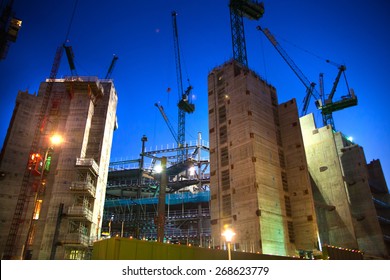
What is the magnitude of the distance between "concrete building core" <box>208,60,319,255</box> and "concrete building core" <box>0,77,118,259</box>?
925 inches

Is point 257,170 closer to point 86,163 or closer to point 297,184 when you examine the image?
point 297,184

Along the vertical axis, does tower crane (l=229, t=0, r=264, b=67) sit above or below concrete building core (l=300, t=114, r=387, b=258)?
above

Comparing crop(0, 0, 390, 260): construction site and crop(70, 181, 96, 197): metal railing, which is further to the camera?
crop(70, 181, 96, 197): metal railing

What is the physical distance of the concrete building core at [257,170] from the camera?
1720 inches

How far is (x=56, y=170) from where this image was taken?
5662 centimetres

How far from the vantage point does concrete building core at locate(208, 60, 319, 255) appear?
1720 inches

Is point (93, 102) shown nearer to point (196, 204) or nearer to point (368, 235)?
point (196, 204)

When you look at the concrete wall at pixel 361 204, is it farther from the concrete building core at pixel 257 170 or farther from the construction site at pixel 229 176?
the concrete building core at pixel 257 170

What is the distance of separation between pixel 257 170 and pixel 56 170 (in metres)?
36.3

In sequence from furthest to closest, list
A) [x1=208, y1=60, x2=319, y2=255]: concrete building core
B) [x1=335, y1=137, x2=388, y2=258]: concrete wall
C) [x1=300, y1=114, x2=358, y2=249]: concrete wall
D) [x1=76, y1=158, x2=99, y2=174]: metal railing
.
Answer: [x1=335, y1=137, x2=388, y2=258]: concrete wall
[x1=300, y1=114, x2=358, y2=249]: concrete wall
[x1=76, y1=158, x2=99, y2=174]: metal railing
[x1=208, y1=60, x2=319, y2=255]: concrete building core

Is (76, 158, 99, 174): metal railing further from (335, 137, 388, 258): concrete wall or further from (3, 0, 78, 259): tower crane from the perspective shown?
(335, 137, 388, 258): concrete wall

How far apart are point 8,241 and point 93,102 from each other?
101 ft

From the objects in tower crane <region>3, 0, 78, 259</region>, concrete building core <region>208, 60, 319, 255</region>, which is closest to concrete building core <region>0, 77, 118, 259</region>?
tower crane <region>3, 0, 78, 259</region>

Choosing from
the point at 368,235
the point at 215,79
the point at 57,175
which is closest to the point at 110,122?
the point at 57,175
